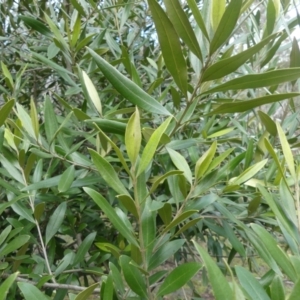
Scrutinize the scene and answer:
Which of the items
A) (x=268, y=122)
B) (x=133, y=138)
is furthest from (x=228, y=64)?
(x=268, y=122)

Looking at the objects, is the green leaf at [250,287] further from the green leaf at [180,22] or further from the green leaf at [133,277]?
the green leaf at [180,22]

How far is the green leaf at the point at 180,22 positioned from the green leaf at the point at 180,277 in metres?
0.33

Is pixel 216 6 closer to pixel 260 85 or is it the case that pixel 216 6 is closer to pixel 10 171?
pixel 260 85

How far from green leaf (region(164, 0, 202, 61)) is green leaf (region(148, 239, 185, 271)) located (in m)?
0.33

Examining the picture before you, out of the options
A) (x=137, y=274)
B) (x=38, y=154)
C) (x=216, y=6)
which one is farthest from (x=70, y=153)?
(x=216, y=6)

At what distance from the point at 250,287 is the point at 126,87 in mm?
364

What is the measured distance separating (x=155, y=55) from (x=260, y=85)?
42.1 inches

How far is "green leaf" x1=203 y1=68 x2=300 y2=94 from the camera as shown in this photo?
0.51 meters

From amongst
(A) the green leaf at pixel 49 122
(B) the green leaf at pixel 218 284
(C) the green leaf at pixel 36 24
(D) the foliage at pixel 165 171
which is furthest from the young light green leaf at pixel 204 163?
(C) the green leaf at pixel 36 24

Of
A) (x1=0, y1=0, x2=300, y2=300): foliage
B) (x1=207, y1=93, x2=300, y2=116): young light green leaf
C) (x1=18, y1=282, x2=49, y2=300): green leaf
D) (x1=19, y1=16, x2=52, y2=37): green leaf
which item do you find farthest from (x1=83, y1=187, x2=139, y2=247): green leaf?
(x1=19, y1=16, x2=52, y2=37): green leaf

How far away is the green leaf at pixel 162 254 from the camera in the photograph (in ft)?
1.95

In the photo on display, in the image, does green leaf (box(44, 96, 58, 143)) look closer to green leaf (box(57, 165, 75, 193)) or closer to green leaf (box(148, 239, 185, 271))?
green leaf (box(57, 165, 75, 193))

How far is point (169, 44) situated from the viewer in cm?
52

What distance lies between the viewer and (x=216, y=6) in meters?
0.51
